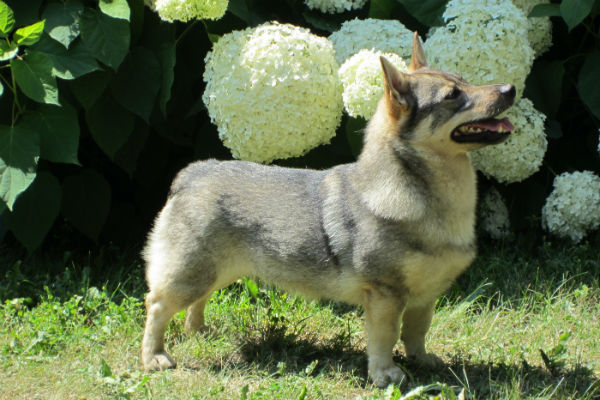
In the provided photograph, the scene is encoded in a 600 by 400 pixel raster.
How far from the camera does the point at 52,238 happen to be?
5562 mm

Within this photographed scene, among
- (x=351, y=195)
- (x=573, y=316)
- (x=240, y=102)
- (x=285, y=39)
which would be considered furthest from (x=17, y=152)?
(x=573, y=316)

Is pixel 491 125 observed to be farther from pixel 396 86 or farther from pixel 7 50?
pixel 7 50

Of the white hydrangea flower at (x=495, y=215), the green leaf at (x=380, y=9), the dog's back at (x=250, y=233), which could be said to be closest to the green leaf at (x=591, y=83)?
the white hydrangea flower at (x=495, y=215)

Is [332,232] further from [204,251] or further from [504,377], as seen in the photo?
[504,377]

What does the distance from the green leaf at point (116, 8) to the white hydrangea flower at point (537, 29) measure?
254cm

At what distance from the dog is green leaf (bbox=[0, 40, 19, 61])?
1.18 meters

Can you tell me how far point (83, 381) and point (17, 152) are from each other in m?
1.38

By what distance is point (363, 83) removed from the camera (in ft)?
13.8

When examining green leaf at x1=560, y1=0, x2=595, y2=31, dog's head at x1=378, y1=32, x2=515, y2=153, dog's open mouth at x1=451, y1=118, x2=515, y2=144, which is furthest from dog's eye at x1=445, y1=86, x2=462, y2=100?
green leaf at x1=560, y1=0, x2=595, y2=31

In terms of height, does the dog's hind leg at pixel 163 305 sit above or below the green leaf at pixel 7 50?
below

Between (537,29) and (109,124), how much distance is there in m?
2.81

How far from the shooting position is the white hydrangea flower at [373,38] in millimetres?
4590

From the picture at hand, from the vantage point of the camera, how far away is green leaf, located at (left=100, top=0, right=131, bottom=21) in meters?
4.27

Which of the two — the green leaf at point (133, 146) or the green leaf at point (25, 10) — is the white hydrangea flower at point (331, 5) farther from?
the green leaf at point (25, 10)
